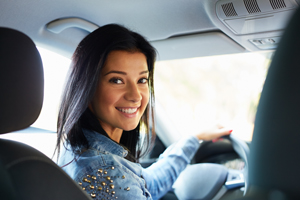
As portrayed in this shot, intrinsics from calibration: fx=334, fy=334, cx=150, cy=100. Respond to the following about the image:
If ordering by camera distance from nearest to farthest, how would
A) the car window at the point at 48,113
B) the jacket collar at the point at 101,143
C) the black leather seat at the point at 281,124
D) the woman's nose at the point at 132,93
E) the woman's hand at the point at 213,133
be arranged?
the black leather seat at the point at 281,124, the jacket collar at the point at 101,143, the woman's nose at the point at 132,93, the woman's hand at the point at 213,133, the car window at the point at 48,113

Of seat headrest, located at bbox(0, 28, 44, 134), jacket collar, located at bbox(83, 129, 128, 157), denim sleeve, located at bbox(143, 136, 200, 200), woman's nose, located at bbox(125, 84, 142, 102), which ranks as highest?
seat headrest, located at bbox(0, 28, 44, 134)

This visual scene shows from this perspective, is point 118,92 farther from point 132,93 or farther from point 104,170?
point 104,170

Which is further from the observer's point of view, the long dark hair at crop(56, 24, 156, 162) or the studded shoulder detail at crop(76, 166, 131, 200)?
the long dark hair at crop(56, 24, 156, 162)

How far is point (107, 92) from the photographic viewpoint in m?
1.50

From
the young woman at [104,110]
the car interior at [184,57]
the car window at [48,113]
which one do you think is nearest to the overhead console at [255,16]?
the car interior at [184,57]

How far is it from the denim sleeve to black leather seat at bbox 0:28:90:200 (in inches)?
35.0

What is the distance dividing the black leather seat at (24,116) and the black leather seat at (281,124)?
23.3 inches

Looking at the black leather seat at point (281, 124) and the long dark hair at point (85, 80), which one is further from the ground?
the black leather seat at point (281, 124)

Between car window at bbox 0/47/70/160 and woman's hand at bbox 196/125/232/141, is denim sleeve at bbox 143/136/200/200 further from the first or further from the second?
car window at bbox 0/47/70/160

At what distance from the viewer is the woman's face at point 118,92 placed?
1.51 metres

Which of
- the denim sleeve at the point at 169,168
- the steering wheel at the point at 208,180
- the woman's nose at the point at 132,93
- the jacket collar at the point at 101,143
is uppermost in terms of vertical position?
the woman's nose at the point at 132,93

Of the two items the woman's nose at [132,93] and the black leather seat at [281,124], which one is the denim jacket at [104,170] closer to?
the woman's nose at [132,93]

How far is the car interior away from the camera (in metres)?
0.58

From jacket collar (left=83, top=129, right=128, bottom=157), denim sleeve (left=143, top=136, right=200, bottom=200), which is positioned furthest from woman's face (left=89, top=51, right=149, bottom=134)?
denim sleeve (left=143, top=136, right=200, bottom=200)
